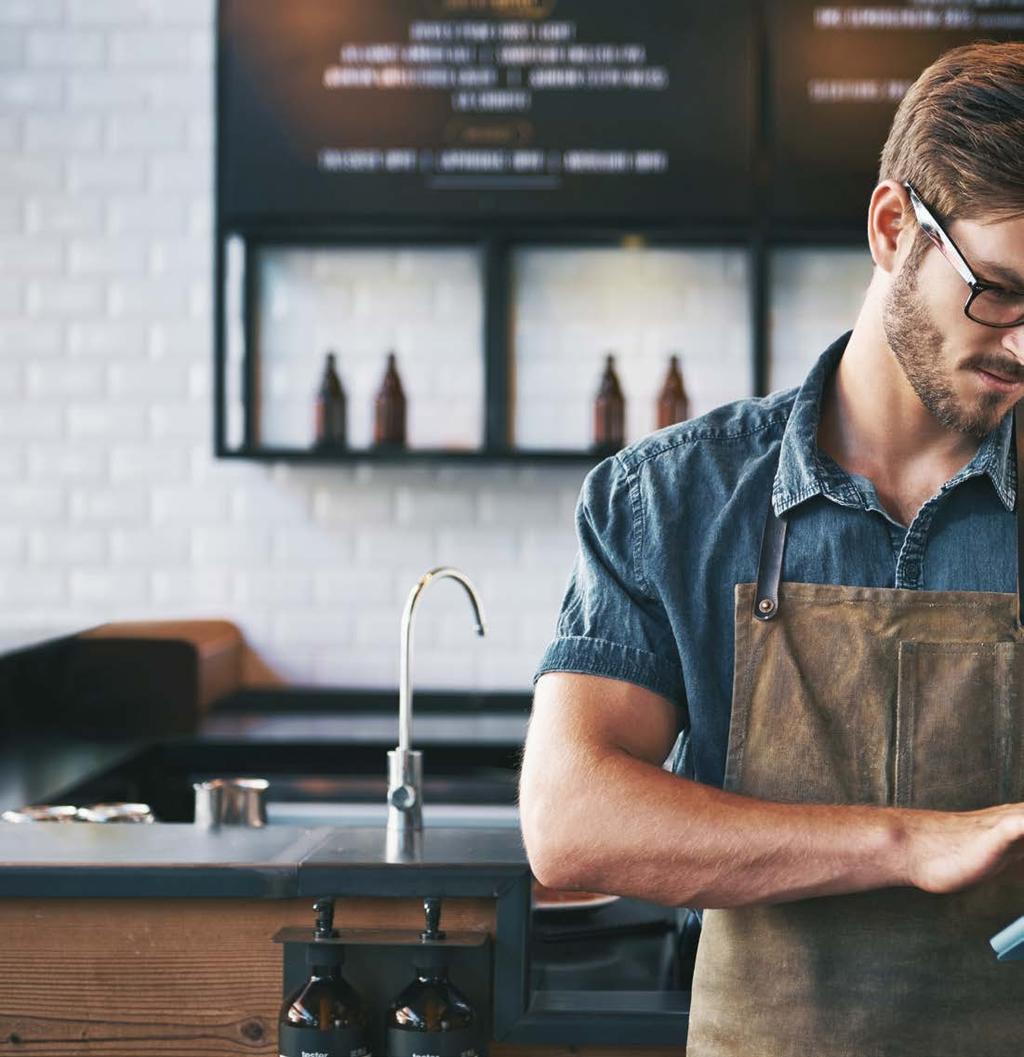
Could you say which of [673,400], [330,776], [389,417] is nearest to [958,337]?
[330,776]

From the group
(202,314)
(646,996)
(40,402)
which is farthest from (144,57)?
(646,996)

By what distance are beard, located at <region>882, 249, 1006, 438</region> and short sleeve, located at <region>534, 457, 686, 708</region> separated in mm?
298

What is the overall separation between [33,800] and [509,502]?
1614 millimetres

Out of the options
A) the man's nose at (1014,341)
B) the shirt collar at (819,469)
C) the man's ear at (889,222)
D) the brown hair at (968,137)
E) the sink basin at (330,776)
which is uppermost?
the brown hair at (968,137)

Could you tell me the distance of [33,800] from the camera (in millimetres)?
2801

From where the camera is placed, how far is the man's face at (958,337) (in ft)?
4.39

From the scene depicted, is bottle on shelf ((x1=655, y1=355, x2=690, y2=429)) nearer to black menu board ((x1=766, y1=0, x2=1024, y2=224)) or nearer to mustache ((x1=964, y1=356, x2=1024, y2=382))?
black menu board ((x1=766, y1=0, x2=1024, y2=224))

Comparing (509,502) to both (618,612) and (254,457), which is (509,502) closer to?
(254,457)

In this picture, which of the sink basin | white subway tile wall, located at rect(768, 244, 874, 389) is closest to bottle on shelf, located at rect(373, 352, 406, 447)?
the sink basin

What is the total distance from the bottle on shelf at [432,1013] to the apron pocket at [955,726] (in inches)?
23.4

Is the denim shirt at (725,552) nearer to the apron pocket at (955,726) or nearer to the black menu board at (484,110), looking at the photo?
the apron pocket at (955,726)

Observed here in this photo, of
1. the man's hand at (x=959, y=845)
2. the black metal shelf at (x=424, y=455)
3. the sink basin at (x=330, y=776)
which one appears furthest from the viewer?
the black metal shelf at (x=424, y=455)

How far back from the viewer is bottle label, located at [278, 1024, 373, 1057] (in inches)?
65.4

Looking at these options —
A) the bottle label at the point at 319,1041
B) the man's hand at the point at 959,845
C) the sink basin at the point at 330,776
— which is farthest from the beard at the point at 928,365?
the sink basin at the point at 330,776
